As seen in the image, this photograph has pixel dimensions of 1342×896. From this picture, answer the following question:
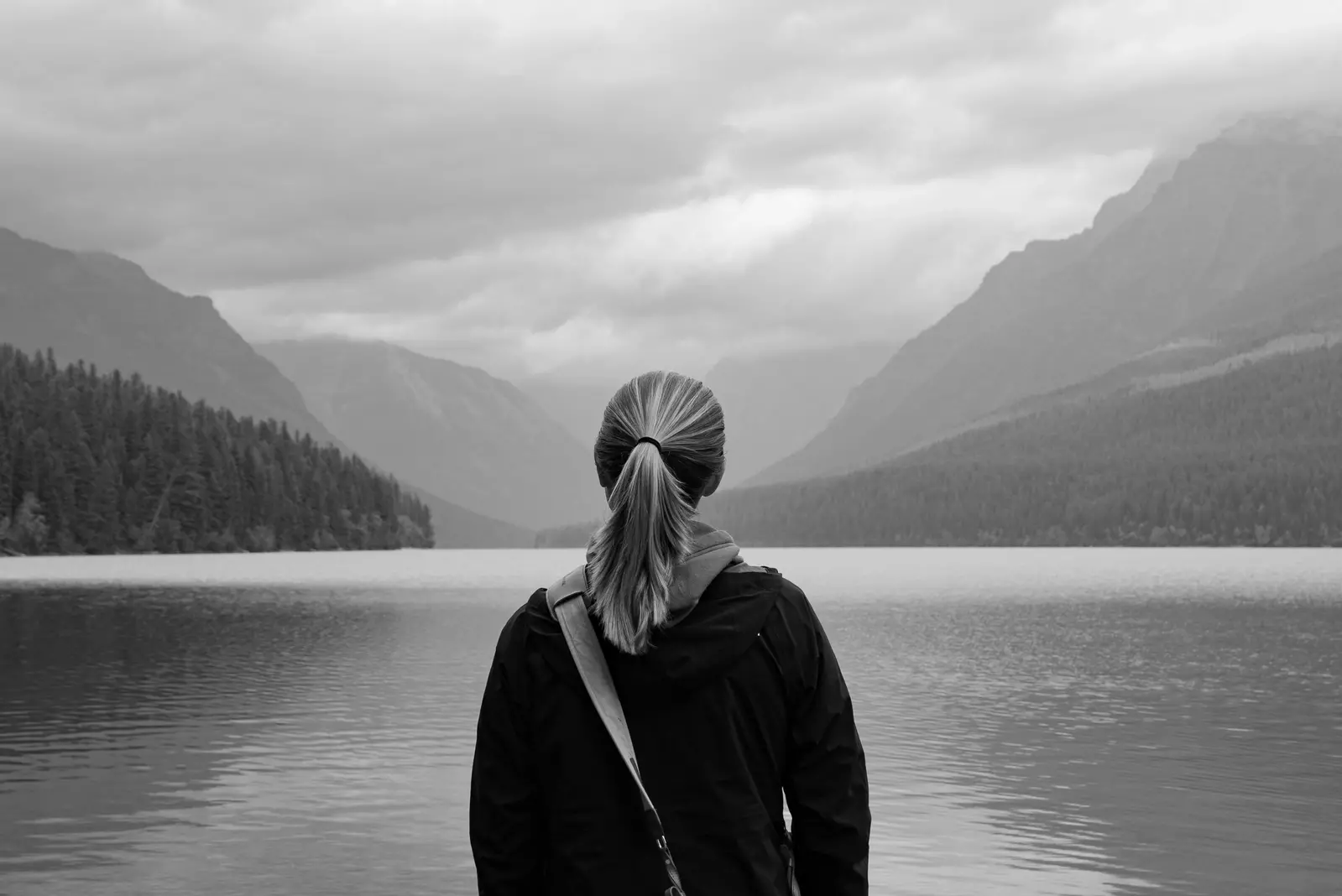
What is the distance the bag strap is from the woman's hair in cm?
8

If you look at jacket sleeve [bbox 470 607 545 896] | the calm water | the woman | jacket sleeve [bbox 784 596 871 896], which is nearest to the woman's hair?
the woman

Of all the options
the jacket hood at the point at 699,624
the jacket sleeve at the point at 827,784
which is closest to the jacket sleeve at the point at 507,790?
the jacket hood at the point at 699,624

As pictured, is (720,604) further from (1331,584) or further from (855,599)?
(1331,584)

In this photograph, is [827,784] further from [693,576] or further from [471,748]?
[471,748]

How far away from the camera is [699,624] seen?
Result: 5723 mm

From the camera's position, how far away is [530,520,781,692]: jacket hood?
570 centimetres

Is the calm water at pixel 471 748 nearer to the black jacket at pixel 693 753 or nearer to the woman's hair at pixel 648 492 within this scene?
the black jacket at pixel 693 753

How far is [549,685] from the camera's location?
233 inches

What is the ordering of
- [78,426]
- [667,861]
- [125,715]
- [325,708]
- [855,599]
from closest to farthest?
[667,861] → [125,715] → [325,708] → [855,599] → [78,426]

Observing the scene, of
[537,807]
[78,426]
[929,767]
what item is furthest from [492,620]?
[78,426]

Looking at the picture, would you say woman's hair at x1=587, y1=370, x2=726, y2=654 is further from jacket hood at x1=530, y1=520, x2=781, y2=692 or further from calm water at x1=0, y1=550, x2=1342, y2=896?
calm water at x1=0, y1=550, x2=1342, y2=896

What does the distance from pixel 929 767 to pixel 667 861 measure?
25.4m

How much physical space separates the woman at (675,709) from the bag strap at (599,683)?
5 centimetres

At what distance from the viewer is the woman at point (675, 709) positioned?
5723 mm
